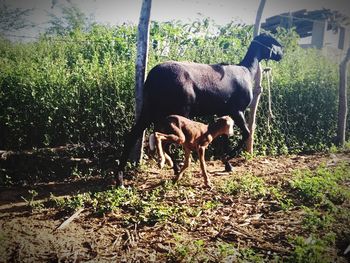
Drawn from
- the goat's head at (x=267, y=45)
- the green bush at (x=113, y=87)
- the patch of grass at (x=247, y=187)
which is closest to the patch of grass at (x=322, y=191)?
the patch of grass at (x=247, y=187)

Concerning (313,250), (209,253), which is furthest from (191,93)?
(313,250)

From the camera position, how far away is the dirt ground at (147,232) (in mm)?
2988

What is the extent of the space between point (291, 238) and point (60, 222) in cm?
278

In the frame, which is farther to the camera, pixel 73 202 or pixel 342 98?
pixel 342 98

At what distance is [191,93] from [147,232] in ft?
8.01

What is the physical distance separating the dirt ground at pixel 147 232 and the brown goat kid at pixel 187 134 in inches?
23.0

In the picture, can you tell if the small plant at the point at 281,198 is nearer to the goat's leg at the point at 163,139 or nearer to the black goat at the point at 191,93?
the black goat at the point at 191,93

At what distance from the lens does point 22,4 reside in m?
7.87

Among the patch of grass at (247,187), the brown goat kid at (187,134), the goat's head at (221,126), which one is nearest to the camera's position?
the brown goat kid at (187,134)

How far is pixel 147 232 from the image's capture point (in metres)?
3.46

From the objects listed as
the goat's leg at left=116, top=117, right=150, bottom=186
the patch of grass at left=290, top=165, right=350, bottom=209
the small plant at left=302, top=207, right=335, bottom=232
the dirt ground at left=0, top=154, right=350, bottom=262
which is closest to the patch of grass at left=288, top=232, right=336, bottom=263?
the dirt ground at left=0, top=154, right=350, bottom=262

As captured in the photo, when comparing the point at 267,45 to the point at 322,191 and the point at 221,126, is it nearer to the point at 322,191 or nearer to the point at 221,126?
the point at 221,126

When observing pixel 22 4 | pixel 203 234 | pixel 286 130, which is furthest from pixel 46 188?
pixel 286 130

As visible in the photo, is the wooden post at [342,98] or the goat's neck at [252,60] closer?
the goat's neck at [252,60]
